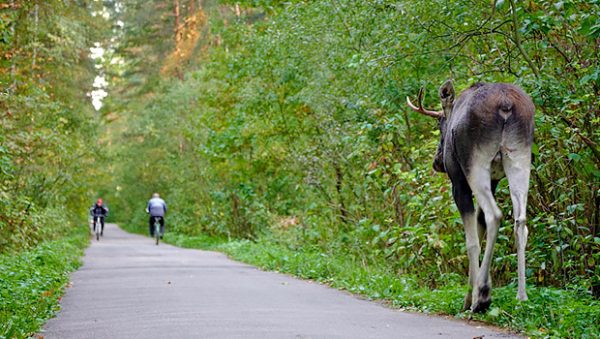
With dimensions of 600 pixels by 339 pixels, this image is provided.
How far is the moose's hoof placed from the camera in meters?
7.22

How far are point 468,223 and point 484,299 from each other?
2.65 feet

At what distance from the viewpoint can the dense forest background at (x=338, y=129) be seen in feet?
28.8

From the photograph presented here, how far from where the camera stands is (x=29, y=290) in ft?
35.7

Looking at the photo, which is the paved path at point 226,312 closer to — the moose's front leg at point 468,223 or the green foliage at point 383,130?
the moose's front leg at point 468,223

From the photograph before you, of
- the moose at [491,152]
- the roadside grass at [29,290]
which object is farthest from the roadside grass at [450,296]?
the roadside grass at [29,290]

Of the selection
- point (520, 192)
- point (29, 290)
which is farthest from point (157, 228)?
point (520, 192)

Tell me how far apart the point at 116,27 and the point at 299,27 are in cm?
3439

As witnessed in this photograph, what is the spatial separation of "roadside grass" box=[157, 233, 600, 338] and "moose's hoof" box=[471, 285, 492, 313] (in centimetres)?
7

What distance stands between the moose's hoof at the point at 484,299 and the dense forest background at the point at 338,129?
4.28 feet

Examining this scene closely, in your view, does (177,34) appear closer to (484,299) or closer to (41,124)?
(41,124)

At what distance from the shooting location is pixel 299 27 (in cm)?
1716

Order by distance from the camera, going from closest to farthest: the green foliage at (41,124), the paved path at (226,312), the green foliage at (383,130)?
1. the paved path at (226,312)
2. the green foliage at (383,130)
3. the green foliage at (41,124)

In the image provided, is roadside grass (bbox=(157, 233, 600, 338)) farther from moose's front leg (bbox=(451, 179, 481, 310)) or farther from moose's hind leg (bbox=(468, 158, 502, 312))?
moose's front leg (bbox=(451, 179, 481, 310))

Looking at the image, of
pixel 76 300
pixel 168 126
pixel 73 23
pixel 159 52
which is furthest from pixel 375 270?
pixel 159 52
